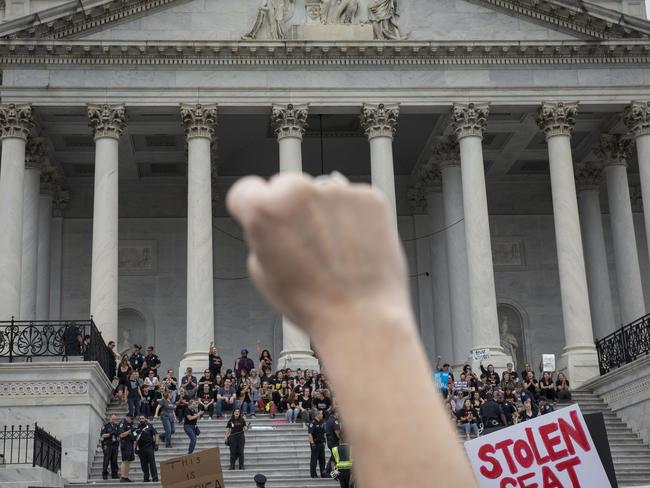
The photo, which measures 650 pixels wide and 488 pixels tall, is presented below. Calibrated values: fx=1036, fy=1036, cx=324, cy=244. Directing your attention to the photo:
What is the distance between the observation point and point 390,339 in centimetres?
252

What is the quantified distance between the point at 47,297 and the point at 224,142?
10099 millimetres

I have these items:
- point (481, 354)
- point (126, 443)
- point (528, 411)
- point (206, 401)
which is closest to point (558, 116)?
point (481, 354)

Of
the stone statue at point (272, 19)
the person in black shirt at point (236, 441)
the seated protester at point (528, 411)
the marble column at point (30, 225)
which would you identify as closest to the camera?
the person in black shirt at point (236, 441)

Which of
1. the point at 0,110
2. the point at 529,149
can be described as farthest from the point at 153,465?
the point at 529,149

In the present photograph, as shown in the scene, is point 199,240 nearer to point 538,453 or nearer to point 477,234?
point 477,234

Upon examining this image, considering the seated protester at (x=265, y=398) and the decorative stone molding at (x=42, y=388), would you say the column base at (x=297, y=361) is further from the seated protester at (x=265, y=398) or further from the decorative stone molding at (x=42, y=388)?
the decorative stone molding at (x=42, y=388)

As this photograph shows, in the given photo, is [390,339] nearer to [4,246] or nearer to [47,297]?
[4,246]

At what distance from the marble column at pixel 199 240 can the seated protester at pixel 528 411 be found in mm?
12020

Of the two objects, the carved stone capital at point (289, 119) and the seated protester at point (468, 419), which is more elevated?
the carved stone capital at point (289, 119)

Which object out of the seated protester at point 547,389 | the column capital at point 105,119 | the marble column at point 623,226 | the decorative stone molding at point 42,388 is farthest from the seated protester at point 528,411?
the column capital at point 105,119

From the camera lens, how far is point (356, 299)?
254cm

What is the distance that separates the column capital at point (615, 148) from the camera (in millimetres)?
42188

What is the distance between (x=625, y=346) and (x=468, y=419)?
26.1 ft

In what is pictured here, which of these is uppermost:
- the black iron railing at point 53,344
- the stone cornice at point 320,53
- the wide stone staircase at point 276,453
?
the stone cornice at point 320,53
